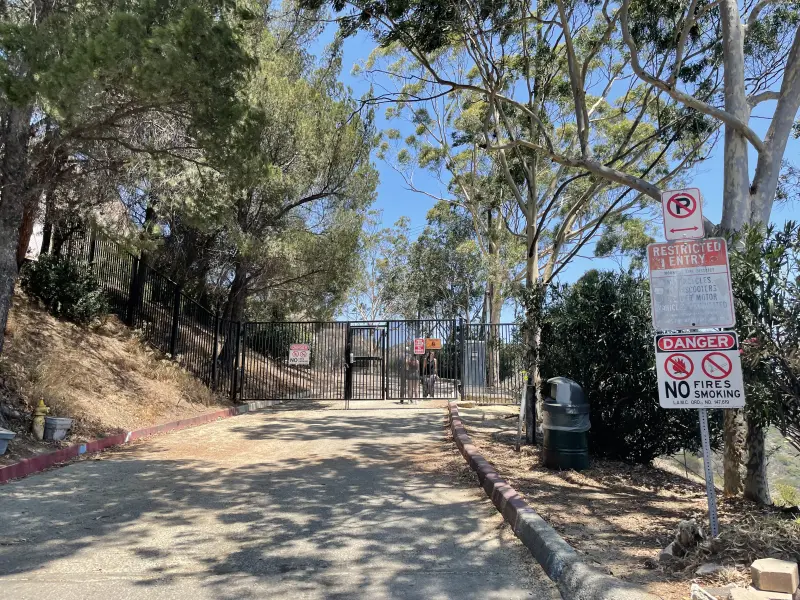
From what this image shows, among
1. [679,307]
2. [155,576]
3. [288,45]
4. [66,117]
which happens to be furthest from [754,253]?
[288,45]

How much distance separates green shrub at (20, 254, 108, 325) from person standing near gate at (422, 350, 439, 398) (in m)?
9.05

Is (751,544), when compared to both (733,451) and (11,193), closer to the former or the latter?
(733,451)

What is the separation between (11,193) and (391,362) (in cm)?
1099

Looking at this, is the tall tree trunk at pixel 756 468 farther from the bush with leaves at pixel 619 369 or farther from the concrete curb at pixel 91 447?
the concrete curb at pixel 91 447

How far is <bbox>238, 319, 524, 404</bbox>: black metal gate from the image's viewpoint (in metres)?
16.7

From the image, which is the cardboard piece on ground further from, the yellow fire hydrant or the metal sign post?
the yellow fire hydrant

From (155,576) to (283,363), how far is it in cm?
1538

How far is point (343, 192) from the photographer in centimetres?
1708

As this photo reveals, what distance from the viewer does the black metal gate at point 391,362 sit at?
16.7m

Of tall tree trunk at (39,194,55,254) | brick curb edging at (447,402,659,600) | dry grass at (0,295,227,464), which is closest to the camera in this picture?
brick curb edging at (447,402,659,600)

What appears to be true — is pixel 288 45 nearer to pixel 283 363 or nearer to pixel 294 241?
pixel 294 241

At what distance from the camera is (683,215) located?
14.8 ft

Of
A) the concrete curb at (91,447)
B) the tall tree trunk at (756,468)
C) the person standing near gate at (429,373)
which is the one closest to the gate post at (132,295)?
the concrete curb at (91,447)

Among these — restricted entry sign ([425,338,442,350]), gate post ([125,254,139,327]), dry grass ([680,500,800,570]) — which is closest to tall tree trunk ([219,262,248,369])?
gate post ([125,254,139,327])
